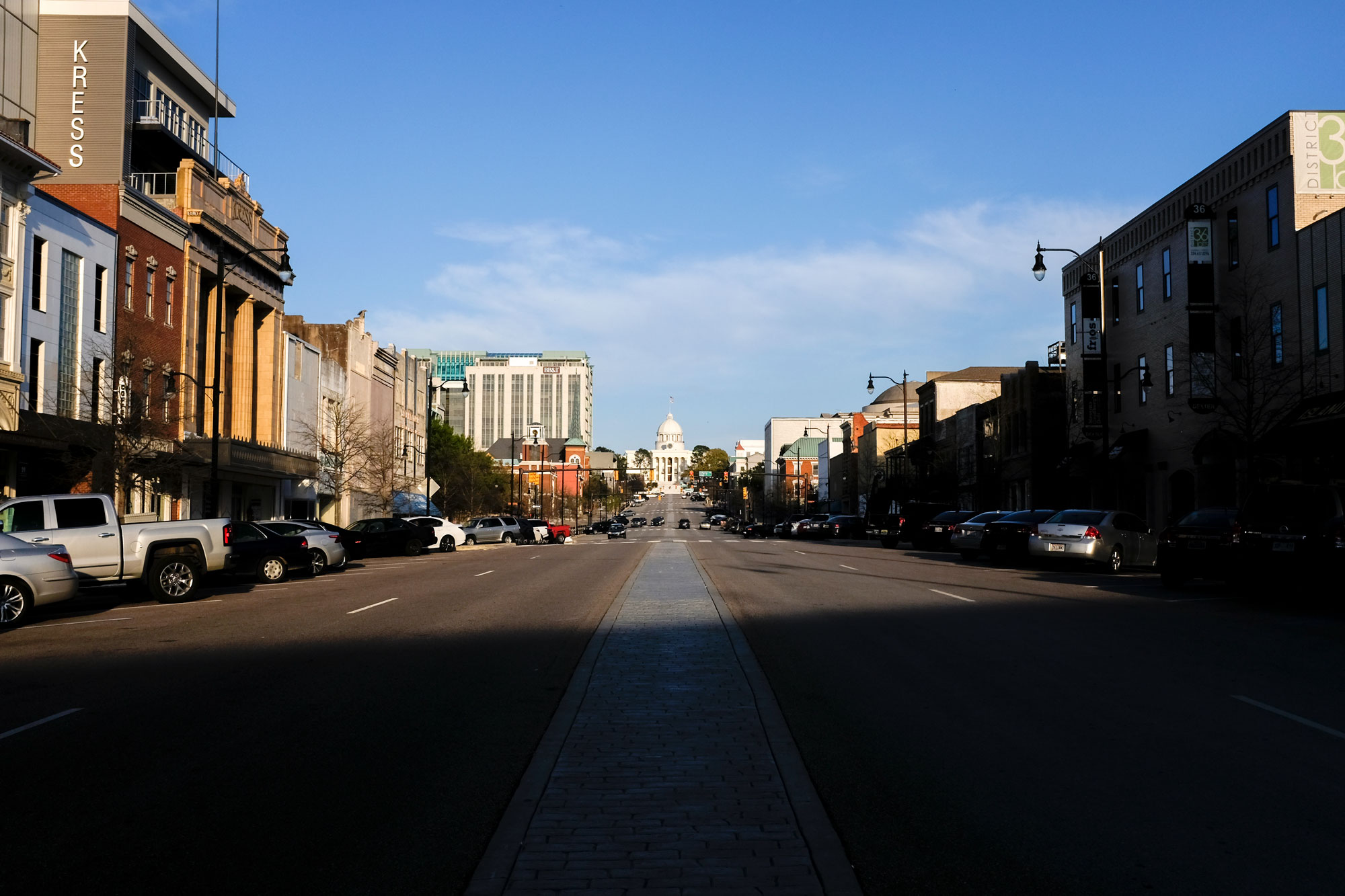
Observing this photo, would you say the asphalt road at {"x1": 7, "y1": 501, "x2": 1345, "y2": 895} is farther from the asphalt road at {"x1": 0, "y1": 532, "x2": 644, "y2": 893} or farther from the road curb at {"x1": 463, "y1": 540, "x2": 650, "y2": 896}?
the road curb at {"x1": 463, "y1": 540, "x2": 650, "y2": 896}

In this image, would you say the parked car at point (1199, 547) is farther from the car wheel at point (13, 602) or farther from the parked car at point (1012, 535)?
the car wheel at point (13, 602)

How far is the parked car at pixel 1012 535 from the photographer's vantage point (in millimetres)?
29984

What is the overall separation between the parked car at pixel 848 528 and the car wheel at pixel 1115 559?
42.2m

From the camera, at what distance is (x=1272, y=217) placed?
3581 cm

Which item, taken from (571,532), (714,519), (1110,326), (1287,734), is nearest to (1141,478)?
(1110,326)

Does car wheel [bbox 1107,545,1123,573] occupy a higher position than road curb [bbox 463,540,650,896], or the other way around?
car wheel [bbox 1107,545,1123,573]

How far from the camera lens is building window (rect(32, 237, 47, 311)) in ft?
108

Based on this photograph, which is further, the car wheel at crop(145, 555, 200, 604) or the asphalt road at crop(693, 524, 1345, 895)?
the car wheel at crop(145, 555, 200, 604)

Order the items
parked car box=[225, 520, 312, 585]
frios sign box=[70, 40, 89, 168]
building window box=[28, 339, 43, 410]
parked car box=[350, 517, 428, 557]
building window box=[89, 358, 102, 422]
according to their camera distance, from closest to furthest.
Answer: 1. parked car box=[225, 520, 312, 585]
2. building window box=[28, 339, 43, 410]
3. building window box=[89, 358, 102, 422]
4. frios sign box=[70, 40, 89, 168]
5. parked car box=[350, 517, 428, 557]

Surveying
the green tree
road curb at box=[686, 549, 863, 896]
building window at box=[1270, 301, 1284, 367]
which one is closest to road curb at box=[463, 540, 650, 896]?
road curb at box=[686, 549, 863, 896]

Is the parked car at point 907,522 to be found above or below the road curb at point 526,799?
above

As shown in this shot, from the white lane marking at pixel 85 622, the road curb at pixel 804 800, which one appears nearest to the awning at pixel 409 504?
the white lane marking at pixel 85 622

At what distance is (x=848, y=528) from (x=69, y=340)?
4637cm

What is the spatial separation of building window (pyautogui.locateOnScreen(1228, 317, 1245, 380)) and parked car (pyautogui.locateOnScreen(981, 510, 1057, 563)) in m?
9.42
